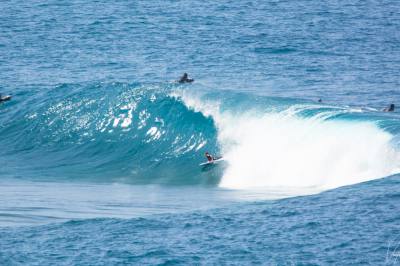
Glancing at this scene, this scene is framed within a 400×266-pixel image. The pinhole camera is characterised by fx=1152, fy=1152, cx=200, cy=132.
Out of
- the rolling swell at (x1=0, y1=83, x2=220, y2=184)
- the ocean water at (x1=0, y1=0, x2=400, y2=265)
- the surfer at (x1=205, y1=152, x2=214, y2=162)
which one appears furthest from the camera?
the rolling swell at (x1=0, y1=83, x2=220, y2=184)

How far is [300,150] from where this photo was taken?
134 ft

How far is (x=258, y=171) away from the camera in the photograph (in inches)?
1596

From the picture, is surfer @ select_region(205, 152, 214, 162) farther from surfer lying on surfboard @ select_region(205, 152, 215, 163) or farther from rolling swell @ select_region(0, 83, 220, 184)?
rolling swell @ select_region(0, 83, 220, 184)

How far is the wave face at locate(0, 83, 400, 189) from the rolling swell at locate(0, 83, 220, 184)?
1.7 inches

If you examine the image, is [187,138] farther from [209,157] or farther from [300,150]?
[300,150]

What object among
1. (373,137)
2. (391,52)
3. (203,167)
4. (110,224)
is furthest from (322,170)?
(391,52)

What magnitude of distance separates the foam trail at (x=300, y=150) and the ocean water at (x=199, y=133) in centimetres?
7

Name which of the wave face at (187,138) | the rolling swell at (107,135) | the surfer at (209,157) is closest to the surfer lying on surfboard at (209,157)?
the surfer at (209,157)

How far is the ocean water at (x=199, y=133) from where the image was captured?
95.1 ft

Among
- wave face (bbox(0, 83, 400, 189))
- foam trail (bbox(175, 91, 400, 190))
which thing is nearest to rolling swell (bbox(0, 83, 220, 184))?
wave face (bbox(0, 83, 400, 189))

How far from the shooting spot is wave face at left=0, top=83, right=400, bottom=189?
127 feet

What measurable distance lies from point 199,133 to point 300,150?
18.4 ft

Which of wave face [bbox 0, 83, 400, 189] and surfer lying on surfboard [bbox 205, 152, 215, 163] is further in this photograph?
surfer lying on surfboard [bbox 205, 152, 215, 163]

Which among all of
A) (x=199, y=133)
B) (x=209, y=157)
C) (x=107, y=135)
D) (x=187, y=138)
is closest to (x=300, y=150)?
(x=209, y=157)
